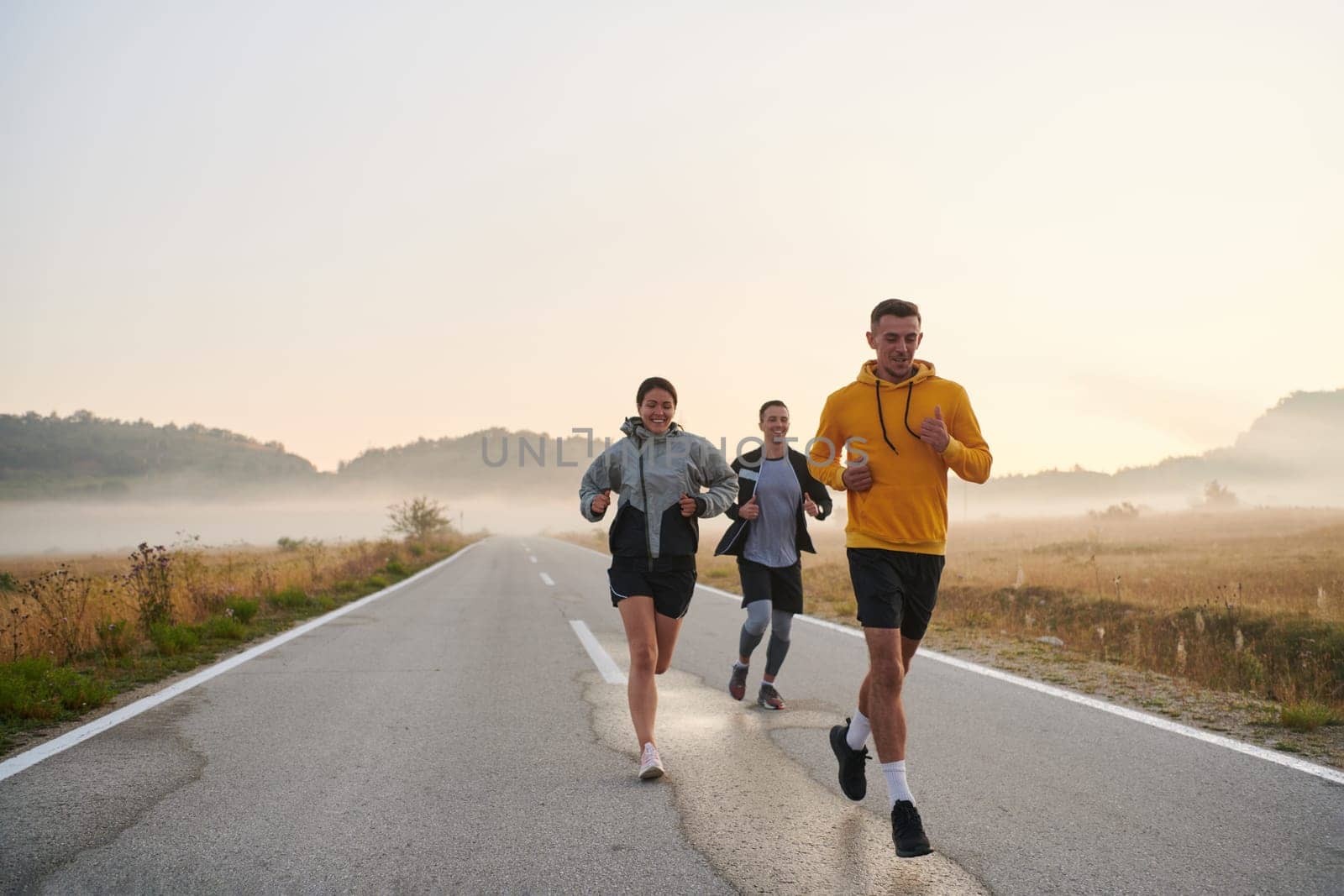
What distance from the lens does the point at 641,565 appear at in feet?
13.5

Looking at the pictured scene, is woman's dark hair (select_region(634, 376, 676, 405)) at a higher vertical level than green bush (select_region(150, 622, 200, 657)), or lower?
higher

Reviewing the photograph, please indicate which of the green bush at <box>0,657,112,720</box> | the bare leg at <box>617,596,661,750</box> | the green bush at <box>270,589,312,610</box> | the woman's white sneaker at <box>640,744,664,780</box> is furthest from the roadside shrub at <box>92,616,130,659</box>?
the woman's white sneaker at <box>640,744,664,780</box>

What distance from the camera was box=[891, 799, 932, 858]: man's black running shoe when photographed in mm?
2877

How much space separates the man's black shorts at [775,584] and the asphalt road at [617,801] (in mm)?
753

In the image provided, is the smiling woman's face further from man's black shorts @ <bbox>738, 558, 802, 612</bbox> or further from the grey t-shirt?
man's black shorts @ <bbox>738, 558, 802, 612</bbox>

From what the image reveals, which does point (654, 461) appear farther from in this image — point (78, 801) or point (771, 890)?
point (78, 801)

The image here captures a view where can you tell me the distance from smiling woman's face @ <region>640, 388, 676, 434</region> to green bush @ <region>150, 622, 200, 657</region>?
6.07 metres

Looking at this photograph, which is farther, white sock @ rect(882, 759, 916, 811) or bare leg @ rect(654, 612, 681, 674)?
bare leg @ rect(654, 612, 681, 674)

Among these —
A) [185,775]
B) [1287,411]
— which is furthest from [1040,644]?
[1287,411]

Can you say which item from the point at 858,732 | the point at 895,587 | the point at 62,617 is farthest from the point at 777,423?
the point at 62,617

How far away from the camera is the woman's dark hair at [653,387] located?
4.29 m

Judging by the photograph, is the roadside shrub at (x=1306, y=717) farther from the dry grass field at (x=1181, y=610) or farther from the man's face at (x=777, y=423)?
the man's face at (x=777, y=423)

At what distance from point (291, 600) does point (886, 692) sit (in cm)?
1076

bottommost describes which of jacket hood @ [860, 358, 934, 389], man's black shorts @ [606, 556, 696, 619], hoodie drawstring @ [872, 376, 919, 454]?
man's black shorts @ [606, 556, 696, 619]
